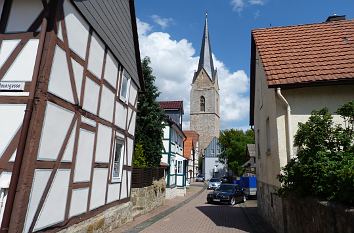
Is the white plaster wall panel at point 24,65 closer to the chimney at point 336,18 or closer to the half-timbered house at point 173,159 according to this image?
the chimney at point 336,18

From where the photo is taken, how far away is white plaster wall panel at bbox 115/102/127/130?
11266 mm

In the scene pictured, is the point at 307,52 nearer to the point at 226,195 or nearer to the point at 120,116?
the point at 120,116


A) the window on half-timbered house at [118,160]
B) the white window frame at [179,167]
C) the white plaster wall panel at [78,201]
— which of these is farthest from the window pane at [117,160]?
the white window frame at [179,167]

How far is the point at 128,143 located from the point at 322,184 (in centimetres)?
796

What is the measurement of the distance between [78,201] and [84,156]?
114 centimetres

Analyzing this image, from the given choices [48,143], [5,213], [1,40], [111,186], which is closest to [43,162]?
[48,143]

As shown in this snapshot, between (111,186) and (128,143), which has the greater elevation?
(128,143)

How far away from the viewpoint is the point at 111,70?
10.6 meters

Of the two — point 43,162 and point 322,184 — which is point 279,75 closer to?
point 322,184

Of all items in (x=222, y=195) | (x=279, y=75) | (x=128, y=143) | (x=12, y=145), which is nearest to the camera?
(x=12, y=145)

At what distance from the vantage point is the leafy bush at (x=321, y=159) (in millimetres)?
6590

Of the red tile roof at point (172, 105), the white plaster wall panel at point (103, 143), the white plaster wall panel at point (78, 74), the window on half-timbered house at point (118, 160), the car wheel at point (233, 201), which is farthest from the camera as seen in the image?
the red tile roof at point (172, 105)

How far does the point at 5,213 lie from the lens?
548 cm

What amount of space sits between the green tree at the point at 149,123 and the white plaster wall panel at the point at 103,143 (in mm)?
12320
